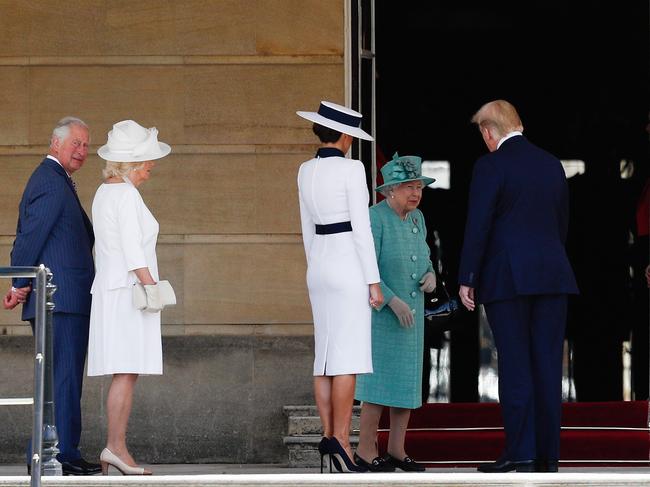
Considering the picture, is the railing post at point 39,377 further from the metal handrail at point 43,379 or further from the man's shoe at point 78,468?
the man's shoe at point 78,468

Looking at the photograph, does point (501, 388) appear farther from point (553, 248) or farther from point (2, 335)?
point (2, 335)

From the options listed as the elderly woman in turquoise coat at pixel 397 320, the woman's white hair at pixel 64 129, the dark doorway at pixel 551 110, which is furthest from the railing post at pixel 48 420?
the dark doorway at pixel 551 110

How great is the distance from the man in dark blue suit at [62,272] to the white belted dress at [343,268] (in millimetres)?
1251

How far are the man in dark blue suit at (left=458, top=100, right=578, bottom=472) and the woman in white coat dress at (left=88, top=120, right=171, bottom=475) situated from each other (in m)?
1.59

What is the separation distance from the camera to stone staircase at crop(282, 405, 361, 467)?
9.27 m

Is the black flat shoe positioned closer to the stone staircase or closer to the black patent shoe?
the black patent shoe

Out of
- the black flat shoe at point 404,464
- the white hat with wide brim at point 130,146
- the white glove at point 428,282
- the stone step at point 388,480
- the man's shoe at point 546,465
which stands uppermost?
the white hat with wide brim at point 130,146

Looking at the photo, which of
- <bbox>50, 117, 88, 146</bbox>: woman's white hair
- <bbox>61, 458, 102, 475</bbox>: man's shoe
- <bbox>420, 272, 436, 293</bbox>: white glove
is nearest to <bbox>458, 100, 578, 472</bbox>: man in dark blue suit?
<bbox>420, 272, 436, 293</bbox>: white glove

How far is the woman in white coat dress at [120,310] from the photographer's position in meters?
7.60

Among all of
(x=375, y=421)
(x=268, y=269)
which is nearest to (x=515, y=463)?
(x=375, y=421)

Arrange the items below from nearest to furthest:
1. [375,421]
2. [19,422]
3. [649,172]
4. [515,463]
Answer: [515,463] < [375,421] < [19,422] < [649,172]

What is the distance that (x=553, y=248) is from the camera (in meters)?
7.56

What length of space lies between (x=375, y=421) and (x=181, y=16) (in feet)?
10.6

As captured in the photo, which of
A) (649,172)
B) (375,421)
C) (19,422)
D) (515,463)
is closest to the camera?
(515,463)
